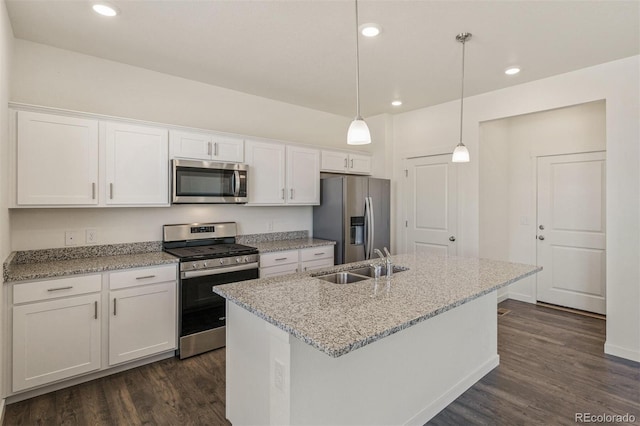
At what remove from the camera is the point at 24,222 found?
2703mm

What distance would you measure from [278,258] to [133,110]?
201cm

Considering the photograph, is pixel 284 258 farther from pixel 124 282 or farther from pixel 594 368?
pixel 594 368

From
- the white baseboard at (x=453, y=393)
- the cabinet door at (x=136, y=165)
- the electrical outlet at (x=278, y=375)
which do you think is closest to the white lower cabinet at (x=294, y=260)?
the cabinet door at (x=136, y=165)

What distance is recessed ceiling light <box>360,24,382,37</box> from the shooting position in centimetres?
242

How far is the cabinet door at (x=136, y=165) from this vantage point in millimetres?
2799

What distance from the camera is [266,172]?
376 cm

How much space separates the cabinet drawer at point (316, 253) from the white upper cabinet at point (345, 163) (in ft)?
3.38

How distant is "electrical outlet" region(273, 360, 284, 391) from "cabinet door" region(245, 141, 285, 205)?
7.70 ft

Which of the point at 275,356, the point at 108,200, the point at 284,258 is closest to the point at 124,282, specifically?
the point at 108,200

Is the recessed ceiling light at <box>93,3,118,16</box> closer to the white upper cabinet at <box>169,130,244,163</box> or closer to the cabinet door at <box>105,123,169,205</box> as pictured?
the cabinet door at <box>105,123,169,205</box>

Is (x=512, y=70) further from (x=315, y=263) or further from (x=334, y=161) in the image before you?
(x=315, y=263)

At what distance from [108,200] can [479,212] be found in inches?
155

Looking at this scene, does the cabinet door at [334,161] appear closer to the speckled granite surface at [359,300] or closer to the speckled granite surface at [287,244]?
the speckled granite surface at [287,244]

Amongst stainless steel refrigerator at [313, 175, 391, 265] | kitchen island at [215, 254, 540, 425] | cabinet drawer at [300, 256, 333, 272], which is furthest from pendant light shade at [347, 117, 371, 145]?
cabinet drawer at [300, 256, 333, 272]
